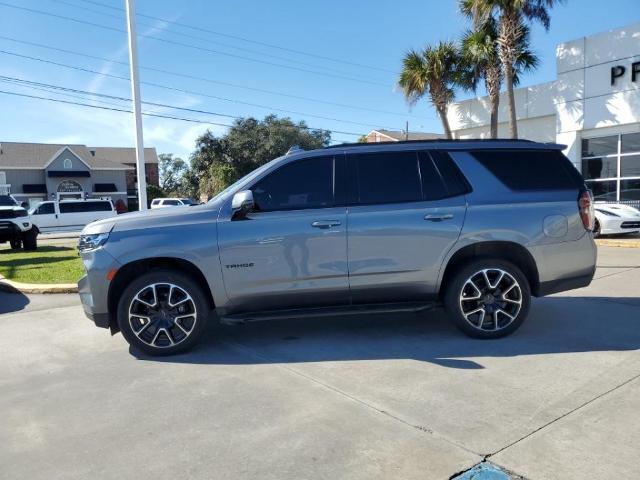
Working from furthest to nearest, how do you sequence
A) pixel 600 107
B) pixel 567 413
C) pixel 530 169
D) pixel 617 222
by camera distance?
pixel 600 107, pixel 617 222, pixel 530 169, pixel 567 413

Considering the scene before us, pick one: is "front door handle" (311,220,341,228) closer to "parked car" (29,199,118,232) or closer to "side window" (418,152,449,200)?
"side window" (418,152,449,200)

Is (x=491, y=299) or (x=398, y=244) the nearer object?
(x=398, y=244)

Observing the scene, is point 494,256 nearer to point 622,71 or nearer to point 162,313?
point 162,313

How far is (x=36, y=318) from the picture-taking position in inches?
259

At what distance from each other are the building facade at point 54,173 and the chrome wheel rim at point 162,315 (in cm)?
4930

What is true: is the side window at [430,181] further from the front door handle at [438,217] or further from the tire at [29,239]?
the tire at [29,239]

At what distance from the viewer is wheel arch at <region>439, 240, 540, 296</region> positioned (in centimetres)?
492

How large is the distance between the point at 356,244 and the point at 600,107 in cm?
1656

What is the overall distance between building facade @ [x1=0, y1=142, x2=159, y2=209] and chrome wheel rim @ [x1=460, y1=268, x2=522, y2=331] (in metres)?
50.3

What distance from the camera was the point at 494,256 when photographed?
501 centimetres

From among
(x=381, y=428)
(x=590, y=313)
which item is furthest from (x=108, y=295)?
A: (x=590, y=313)

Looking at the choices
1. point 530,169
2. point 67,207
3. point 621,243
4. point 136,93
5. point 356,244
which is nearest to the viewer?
point 356,244

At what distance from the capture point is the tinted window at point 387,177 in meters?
4.89

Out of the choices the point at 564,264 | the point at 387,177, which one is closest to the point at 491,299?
the point at 564,264
